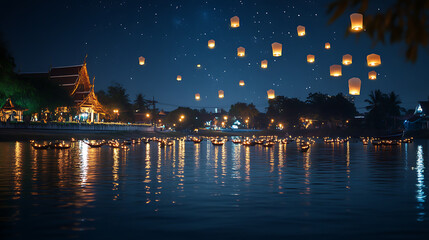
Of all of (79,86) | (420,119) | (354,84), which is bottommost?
(354,84)

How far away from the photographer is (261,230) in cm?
904

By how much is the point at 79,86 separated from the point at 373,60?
6914 cm

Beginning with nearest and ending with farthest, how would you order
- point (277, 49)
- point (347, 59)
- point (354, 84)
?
1. point (354, 84)
2. point (347, 59)
3. point (277, 49)

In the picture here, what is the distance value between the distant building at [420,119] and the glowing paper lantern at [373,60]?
269 feet

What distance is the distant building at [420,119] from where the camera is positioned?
95.4 metres

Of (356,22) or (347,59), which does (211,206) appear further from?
(347,59)

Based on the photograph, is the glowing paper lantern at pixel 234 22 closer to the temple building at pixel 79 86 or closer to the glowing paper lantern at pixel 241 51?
the glowing paper lantern at pixel 241 51

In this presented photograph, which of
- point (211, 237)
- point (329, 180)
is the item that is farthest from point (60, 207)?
point (329, 180)

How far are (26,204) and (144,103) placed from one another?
136m

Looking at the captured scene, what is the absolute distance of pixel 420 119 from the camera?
98.1 meters

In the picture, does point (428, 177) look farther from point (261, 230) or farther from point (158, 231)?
point (158, 231)

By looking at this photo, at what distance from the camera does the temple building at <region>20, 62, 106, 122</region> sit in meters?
79.0

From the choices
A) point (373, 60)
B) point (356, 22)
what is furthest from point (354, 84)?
point (356, 22)

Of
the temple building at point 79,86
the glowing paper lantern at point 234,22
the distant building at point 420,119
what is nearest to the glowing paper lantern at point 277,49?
the glowing paper lantern at point 234,22
